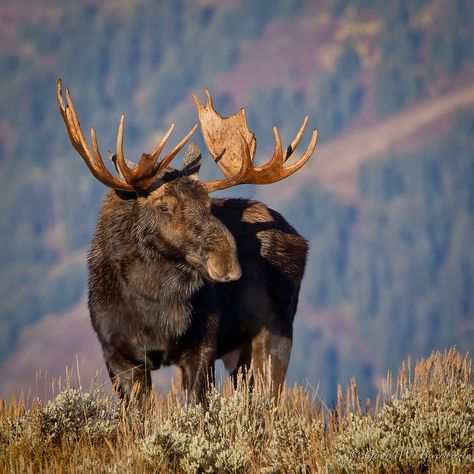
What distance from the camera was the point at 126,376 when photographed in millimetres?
9000

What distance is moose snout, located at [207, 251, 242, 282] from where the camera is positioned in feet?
28.7

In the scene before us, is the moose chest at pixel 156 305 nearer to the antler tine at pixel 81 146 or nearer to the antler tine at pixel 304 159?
the antler tine at pixel 81 146

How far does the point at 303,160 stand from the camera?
31.7 feet

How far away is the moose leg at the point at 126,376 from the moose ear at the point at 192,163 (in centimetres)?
142

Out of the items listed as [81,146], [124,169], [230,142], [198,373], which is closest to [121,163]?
[124,169]

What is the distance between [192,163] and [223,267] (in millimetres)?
1130

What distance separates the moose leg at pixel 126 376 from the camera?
29.4 feet

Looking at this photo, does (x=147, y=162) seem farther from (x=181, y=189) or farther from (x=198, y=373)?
(x=198, y=373)

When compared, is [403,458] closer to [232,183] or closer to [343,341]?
[232,183]

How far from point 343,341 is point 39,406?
19159cm

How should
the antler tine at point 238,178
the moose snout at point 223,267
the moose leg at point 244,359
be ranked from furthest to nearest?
the moose leg at point 244,359 → the antler tine at point 238,178 → the moose snout at point 223,267

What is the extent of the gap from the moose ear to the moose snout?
86 centimetres

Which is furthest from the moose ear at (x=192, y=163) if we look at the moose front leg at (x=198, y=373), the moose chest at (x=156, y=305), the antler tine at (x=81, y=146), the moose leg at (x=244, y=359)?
the moose leg at (x=244, y=359)

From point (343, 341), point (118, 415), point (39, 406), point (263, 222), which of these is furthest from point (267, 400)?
point (343, 341)
